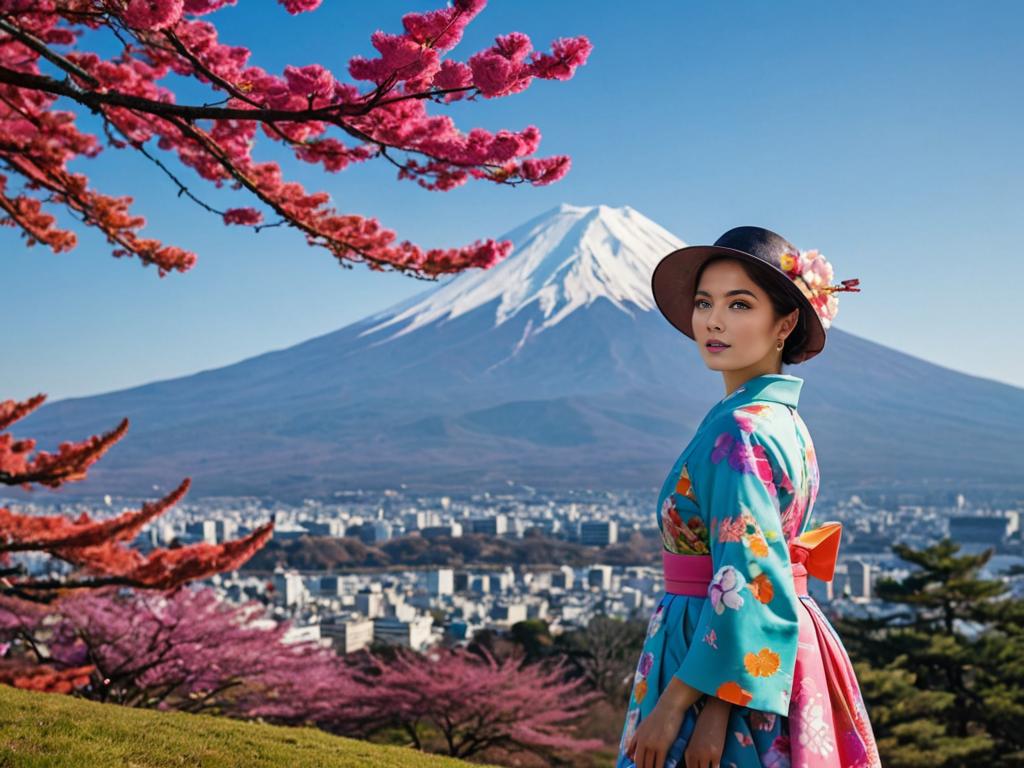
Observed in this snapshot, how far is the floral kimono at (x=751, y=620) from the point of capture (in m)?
1.78

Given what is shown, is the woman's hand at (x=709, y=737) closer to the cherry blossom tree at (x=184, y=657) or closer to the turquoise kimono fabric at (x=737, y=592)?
the turquoise kimono fabric at (x=737, y=592)

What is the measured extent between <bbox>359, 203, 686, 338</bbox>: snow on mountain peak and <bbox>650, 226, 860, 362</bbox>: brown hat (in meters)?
99.5

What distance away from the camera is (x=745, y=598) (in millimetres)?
1782

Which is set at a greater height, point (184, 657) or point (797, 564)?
point (797, 564)

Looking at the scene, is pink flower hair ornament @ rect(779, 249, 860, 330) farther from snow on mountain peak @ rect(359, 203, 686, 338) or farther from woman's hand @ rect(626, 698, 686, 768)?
snow on mountain peak @ rect(359, 203, 686, 338)

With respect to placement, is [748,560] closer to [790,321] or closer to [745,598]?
[745,598]

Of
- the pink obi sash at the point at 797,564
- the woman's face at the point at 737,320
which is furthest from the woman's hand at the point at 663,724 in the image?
the woman's face at the point at 737,320

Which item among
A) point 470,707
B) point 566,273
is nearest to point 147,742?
point 470,707

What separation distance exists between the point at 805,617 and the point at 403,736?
1058 centimetres

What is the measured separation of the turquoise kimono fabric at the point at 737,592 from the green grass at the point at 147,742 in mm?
2082

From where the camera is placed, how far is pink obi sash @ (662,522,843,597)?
1896 mm

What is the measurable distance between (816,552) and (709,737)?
445 millimetres

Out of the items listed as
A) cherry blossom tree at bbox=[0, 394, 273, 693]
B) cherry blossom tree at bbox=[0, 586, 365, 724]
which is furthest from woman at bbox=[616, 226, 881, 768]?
cherry blossom tree at bbox=[0, 586, 365, 724]

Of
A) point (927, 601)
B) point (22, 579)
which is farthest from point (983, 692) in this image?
point (22, 579)
